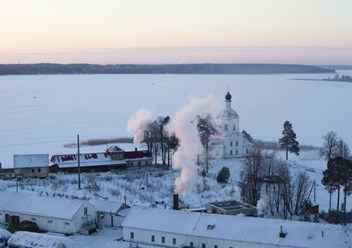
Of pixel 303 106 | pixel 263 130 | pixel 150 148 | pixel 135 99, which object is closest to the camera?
pixel 150 148

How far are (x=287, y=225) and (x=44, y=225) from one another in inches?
572

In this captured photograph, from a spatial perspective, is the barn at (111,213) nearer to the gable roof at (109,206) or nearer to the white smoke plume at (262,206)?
the gable roof at (109,206)

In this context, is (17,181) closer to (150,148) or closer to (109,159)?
(109,159)

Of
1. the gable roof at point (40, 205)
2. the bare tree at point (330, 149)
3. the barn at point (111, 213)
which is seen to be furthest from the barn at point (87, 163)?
the bare tree at point (330, 149)

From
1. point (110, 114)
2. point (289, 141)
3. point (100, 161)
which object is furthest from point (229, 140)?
point (110, 114)

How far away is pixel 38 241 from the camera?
26.1 meters

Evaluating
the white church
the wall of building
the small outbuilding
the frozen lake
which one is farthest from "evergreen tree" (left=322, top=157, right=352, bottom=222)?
the frozen lake

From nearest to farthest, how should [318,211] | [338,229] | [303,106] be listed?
[338,229], [318,211], [303,106]

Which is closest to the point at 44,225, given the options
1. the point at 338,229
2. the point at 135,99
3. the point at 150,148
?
the point at 338,229

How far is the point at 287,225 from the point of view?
2592cm

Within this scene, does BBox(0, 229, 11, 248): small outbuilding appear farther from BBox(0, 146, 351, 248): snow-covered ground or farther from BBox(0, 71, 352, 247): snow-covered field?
BBox(0, 146, 351, 248): snow-covered ground

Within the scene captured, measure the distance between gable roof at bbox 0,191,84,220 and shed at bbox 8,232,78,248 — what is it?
3895 millimetres

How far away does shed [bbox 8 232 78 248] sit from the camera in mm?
25562

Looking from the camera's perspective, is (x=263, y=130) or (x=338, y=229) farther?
(x=263, y=130)
